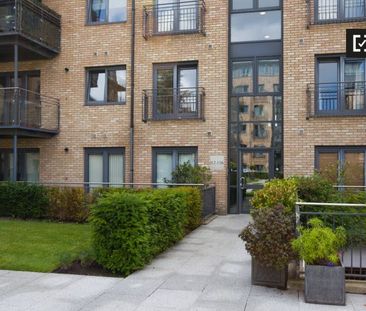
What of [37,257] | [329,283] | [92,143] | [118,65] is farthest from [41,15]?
[329,283]

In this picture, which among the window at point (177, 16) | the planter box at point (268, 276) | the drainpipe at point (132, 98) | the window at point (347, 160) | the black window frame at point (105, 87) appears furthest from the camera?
the black window frame at point (105, 87)

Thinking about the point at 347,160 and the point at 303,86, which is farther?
the point at 303,86

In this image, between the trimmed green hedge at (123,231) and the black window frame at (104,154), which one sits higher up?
the black window frame at (104,154)

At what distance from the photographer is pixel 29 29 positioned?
575 inches

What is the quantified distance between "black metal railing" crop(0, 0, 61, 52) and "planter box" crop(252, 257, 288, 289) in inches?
436

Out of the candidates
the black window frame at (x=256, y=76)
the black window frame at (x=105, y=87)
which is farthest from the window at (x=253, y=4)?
the black window frame at (x=105, y=87)

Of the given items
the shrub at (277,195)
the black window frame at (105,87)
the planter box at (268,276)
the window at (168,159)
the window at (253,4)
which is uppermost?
the window at (253,4)

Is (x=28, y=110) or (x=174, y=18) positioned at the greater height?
(x=174, y=18)

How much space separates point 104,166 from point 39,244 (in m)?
6.70

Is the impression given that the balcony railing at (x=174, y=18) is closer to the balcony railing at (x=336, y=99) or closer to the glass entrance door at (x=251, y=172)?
the balcony railing at (x=336, y=99)

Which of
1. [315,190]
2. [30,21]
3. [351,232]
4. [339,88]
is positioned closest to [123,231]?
[351,232]

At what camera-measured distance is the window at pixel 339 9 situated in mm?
13562

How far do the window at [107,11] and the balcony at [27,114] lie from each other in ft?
10.6

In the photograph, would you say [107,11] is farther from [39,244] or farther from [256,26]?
[39,244]
